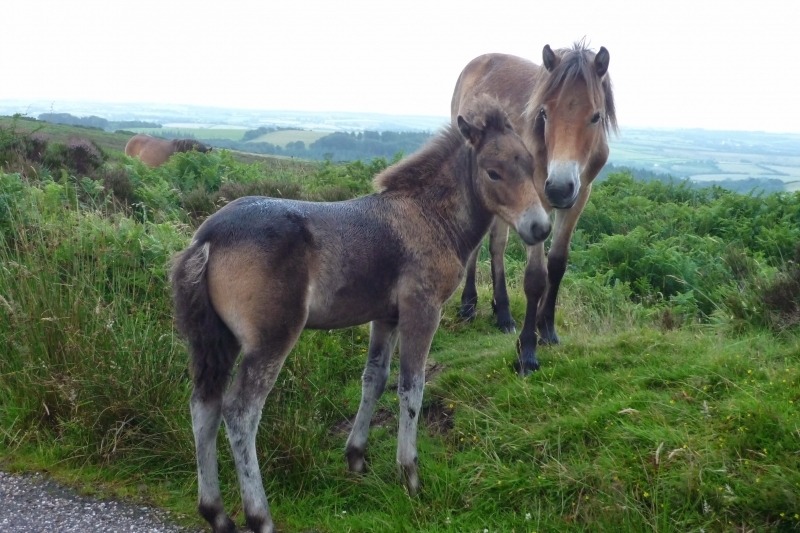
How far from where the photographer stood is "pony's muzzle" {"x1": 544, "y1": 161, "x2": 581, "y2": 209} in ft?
15.5

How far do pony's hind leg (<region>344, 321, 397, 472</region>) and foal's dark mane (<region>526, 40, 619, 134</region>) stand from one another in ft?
7.27

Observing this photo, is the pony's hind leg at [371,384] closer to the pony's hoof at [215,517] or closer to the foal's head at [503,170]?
the pony's hoof at [215,517]

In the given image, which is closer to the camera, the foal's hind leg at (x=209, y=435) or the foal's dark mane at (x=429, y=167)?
the foal's hind leg at (x=209, y=435)

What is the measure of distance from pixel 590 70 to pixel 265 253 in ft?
10.1

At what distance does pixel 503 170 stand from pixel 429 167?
57cm

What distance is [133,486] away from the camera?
4426mm

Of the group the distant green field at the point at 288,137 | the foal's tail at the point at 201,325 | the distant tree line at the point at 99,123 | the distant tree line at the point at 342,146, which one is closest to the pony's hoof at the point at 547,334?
the foal's tail at the point at 201,325

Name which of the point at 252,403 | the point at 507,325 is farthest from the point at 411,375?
the point at 507,325

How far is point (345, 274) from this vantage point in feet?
13.2

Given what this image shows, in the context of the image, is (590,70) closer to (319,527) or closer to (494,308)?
(494,308)

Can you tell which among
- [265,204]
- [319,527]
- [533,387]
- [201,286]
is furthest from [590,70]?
[319,527]

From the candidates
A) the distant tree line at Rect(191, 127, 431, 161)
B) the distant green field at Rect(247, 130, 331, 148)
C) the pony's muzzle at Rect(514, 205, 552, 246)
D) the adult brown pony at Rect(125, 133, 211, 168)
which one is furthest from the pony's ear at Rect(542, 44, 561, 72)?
the distant green field at Rect(247, 130, 331, 148)

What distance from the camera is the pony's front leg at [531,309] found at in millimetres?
5273

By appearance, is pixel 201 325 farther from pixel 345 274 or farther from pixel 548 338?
pixel 548 338
